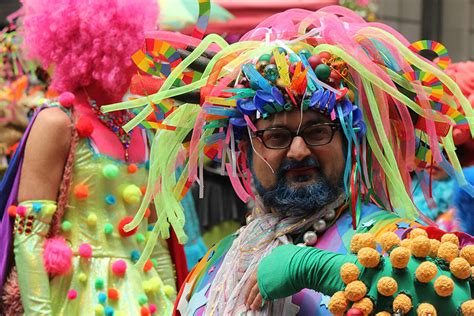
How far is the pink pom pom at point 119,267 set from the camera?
4355 millimetres

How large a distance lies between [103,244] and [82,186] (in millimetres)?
258

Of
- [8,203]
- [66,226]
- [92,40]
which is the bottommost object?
[66,226]

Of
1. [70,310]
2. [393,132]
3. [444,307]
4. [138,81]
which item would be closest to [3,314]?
[70,310]

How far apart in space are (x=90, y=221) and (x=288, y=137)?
153 cm

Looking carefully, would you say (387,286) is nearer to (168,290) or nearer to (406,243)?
(406,243)

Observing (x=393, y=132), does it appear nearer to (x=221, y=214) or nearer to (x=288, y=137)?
(x=288, y=137)

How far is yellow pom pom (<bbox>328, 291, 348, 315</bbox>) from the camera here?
2.48 metres

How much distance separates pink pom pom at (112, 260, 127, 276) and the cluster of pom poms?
1.97 meters

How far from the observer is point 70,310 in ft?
14.0

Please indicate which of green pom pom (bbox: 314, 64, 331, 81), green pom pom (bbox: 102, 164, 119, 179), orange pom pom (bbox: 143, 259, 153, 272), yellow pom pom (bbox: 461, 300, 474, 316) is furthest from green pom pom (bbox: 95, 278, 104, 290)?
yellow pom pom (bbox: 461, 300, 474, 316)

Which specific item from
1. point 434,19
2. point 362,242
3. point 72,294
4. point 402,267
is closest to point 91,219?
point 72,294

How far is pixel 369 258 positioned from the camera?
247cm

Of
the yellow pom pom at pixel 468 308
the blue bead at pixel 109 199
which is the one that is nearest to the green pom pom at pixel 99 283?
the blue bead at pixel 109 199

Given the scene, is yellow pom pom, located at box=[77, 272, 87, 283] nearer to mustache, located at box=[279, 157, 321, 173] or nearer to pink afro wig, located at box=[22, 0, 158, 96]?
pink afro wig, located at box=[22, 0, 158, 96]
